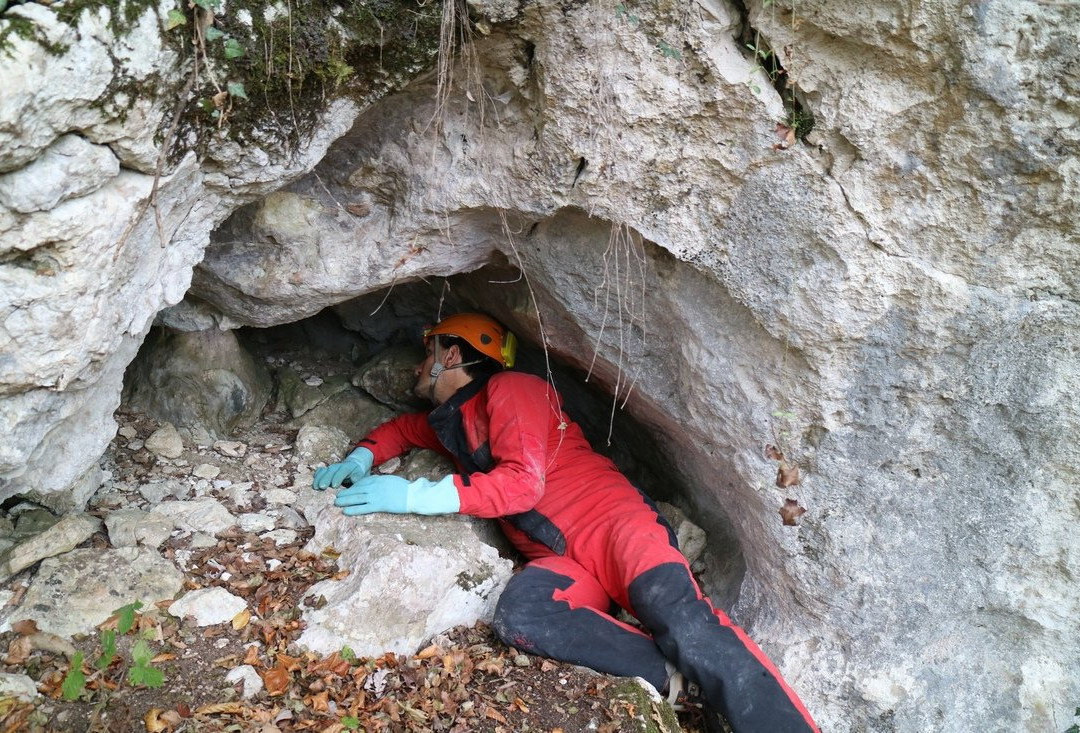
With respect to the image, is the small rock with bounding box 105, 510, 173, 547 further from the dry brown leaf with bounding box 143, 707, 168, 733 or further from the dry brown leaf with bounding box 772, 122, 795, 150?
the dry brown leaf with bounding box 772, 122, 795, 150

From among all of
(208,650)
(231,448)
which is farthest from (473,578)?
(231,448)

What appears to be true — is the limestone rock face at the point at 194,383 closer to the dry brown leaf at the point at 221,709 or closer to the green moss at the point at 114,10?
the dry brown leaf at the point at 221,709

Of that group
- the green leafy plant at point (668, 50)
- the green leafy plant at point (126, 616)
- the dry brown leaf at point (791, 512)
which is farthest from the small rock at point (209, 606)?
the green leafy plant at point (668, 50)

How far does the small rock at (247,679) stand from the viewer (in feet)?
9.11

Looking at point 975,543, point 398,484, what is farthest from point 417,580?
point 975,543

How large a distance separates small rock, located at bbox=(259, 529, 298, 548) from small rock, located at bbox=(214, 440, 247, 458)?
634mm

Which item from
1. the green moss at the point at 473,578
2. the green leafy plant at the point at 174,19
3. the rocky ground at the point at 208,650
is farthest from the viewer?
the green moss at the point at 473,578

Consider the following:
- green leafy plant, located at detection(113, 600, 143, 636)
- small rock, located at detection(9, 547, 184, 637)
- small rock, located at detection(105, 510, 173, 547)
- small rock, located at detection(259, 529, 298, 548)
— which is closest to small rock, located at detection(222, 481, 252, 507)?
small rock, located at detection(259, 529, 298, 548)

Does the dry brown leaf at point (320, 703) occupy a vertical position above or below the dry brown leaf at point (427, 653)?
above

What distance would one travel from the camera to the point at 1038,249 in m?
2.72

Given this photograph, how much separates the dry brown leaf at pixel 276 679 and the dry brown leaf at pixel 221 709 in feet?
0.43

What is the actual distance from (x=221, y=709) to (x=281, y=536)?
0.98 meters

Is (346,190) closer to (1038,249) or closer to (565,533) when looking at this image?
(565,533)

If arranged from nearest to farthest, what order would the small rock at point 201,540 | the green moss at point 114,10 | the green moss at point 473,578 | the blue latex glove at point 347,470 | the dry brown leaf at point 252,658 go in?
the green moss at point 114,10, the dry brown leaf at point 252,658, the small rock at point 201,540, the green moss at point 473,578, the blue latex glove at point 347,470
